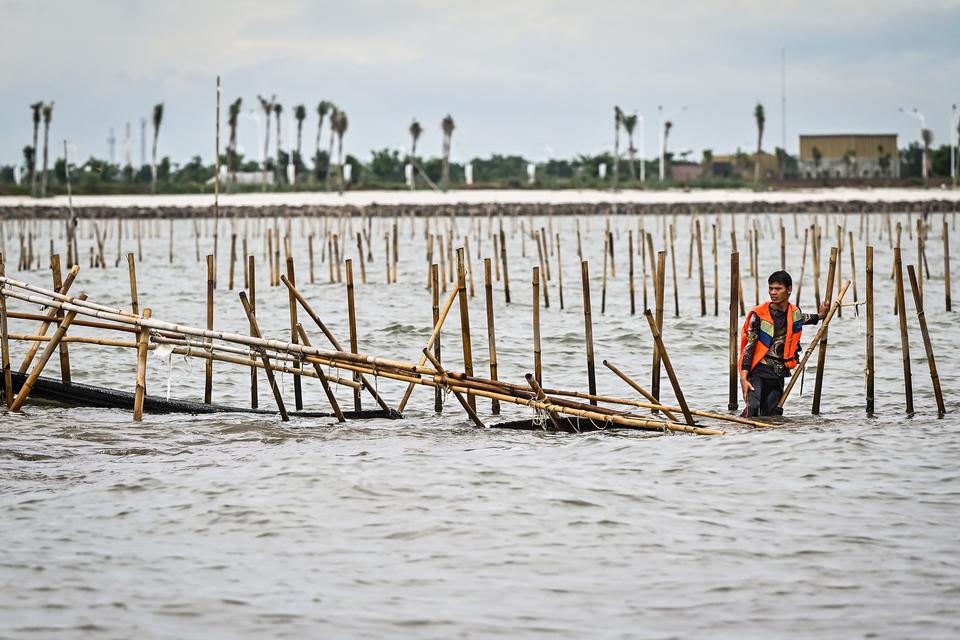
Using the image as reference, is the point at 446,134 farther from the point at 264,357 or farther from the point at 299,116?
the point at 264,357

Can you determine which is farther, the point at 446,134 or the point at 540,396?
the point at 446,134

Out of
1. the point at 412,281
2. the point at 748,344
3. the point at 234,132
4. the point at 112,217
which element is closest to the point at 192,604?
the point at 748,344

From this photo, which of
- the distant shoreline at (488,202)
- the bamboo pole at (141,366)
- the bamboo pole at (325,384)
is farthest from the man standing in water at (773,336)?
the distant shoreline at (488,202)

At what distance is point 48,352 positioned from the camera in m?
8.91

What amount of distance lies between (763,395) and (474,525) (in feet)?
10.8

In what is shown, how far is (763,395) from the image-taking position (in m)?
9.20

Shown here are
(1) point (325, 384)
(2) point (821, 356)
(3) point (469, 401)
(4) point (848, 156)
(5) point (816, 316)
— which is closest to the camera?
(5) point (816, 316)

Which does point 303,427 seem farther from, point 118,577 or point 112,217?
point 112,217

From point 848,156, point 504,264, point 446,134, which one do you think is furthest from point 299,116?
point 504,264

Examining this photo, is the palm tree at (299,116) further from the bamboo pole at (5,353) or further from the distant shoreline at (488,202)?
the bamboo pole at (5,353)

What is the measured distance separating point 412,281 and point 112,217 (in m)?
34.6

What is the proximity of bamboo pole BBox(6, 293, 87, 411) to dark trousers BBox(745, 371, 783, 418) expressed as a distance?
198 inches

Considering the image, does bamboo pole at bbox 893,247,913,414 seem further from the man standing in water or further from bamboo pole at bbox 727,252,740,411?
bamboo pole at bbox 727,252,740,411

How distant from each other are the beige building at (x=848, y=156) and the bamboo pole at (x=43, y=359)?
278 ft
